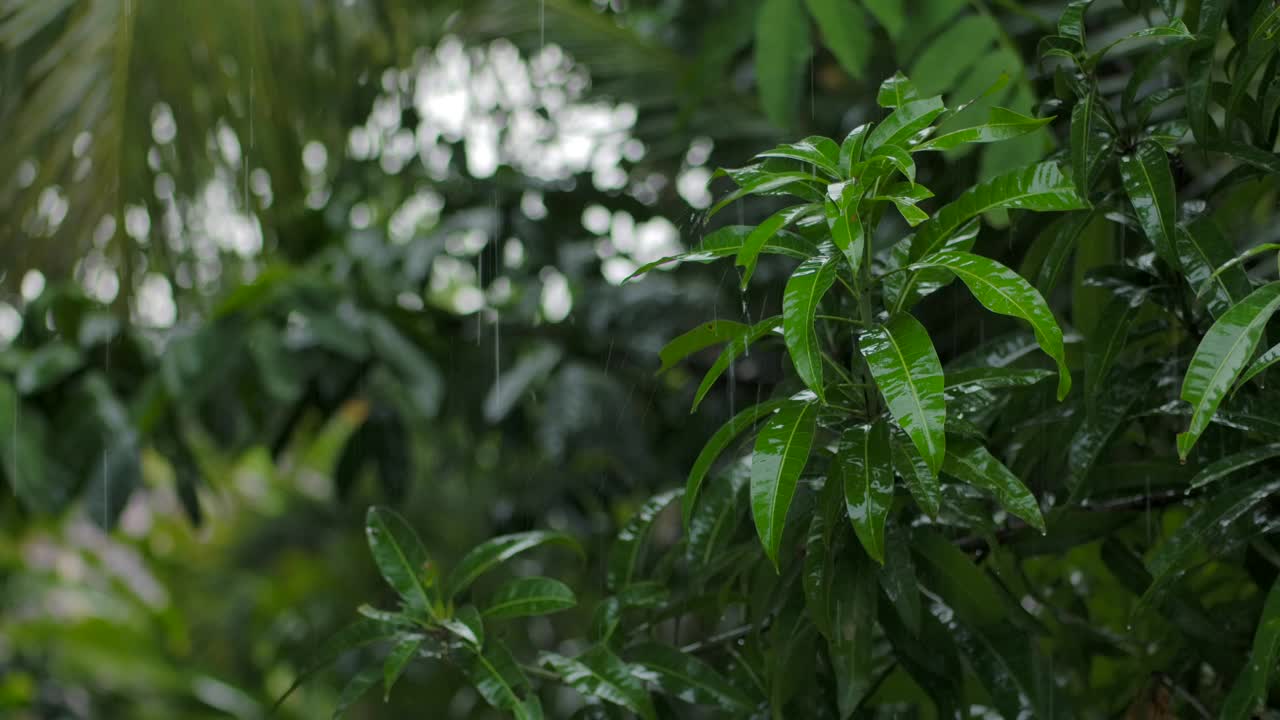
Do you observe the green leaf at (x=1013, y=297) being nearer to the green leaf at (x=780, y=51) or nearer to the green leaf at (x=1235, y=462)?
the green leaf at (x=1235, y=462)

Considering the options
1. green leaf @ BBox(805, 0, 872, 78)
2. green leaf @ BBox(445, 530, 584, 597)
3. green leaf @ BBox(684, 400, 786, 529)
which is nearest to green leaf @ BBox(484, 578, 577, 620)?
green leaf @ BBox(445, 530, 584, 597)

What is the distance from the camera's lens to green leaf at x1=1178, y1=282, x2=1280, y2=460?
604 mm

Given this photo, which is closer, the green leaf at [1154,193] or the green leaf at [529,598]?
the green leaf at [1154,193]

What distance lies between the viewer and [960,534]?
0.99 meters

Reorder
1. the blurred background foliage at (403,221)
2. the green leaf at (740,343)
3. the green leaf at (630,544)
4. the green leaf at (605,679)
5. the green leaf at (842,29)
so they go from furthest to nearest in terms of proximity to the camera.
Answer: the blurred background foliage at (403,221) < the green leaf at (842,29) < the green leaf at (630,544) < the green leaf at (605,679) < the green leaf at (740,343)

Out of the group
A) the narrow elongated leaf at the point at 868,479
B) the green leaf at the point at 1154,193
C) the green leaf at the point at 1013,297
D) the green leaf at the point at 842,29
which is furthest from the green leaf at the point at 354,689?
the green leaf at the point at 842,29

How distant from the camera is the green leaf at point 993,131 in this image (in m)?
0.68

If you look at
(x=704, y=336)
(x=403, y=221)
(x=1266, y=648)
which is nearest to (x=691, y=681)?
(x=704, y=336)

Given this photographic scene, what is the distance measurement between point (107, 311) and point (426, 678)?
59.3 inches

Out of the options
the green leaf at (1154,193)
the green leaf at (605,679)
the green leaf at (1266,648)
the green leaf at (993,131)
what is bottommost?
the green leaf at (605,679)

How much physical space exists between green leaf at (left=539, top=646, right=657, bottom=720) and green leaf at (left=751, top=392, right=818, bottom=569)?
20 cm

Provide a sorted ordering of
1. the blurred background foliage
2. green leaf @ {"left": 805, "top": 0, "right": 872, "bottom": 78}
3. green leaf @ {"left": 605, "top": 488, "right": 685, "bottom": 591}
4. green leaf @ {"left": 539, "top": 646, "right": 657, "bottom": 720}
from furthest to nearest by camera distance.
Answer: the blurred background foliage → green leaf @ {"left": 805, "top": 0, "right": 872, "bottom": 78} → green leaf @ {"left": 605, "top": 488, "right": 685, "bottom": 591} → green leaf @ {"left": 539, "top": 646, "right": 657, "bottom": 720}

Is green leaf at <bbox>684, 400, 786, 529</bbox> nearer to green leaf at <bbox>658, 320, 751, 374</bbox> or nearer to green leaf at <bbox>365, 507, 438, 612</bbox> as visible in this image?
green leaf at <bbox>658, 320, 751, 374</bbox>

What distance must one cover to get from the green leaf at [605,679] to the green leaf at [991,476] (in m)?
0.27
